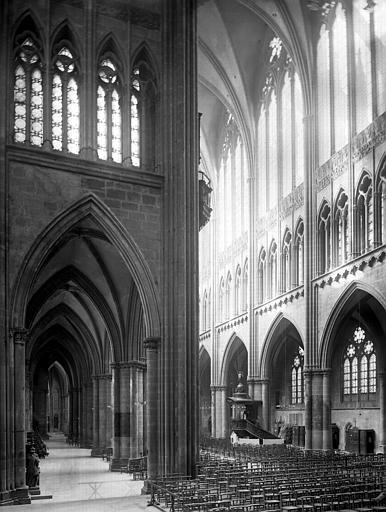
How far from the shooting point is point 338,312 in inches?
1323

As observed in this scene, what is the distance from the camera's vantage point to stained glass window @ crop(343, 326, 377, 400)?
36.5 meters

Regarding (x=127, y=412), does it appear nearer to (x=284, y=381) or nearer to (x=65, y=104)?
(x=65, y=104)

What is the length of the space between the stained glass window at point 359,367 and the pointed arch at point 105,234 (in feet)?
56.2

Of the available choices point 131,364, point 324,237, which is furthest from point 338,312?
point 131,364

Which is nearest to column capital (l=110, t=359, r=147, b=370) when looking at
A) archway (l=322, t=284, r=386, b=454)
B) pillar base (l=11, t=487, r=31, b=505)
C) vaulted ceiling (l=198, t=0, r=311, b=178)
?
archway (l=322, t=284, r=386, b=454)

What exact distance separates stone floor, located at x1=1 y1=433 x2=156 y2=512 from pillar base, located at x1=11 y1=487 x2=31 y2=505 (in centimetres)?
22

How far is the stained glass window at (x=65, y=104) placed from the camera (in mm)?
23188

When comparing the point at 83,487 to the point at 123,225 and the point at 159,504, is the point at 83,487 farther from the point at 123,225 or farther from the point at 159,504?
the point at 123,225

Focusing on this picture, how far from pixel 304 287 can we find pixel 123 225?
51.4 feet

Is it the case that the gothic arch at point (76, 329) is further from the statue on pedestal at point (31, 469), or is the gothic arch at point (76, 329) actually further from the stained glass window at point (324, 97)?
the statue on pedestal at point (31, 469)

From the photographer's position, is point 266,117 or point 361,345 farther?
point 266,117

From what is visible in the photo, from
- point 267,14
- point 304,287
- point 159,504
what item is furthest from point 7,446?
point 267,14

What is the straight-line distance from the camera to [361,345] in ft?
123

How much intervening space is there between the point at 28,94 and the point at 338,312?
712 inches
